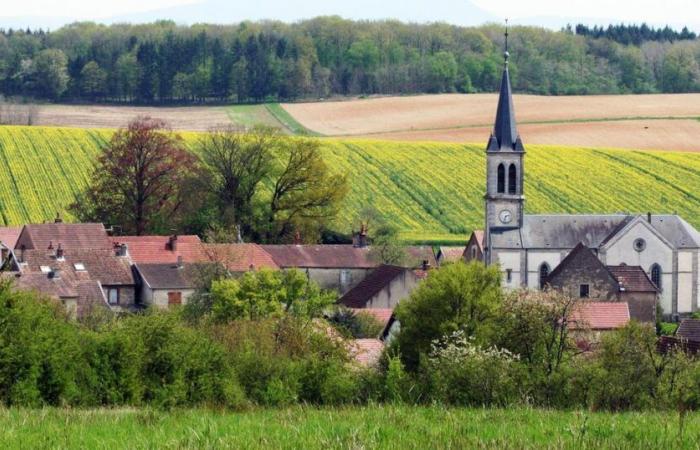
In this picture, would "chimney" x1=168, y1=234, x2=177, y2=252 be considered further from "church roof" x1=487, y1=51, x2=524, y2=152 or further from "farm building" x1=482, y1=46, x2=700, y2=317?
"church roof" x1=487, y1=51, x2=524, y2=152

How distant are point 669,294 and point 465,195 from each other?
77.9 ft

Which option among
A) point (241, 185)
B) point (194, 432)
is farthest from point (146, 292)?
point (194, 432)

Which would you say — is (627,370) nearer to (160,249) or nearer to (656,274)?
(160,249)

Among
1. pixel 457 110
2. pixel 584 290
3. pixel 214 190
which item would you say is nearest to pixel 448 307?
pixel 584 290

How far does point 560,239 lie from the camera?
2598 inches

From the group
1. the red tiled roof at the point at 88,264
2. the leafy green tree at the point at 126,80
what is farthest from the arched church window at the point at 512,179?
the leafy green tree at the point at 126,80

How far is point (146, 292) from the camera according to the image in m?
56.0

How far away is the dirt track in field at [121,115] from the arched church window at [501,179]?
43.5 meters

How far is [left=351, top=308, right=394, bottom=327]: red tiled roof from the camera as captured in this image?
49.1 meters

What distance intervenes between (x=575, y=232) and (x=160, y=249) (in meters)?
17.9

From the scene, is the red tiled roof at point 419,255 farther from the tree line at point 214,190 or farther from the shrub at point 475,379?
the shrub at point 475,379

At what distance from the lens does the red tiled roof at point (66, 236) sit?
5997cm

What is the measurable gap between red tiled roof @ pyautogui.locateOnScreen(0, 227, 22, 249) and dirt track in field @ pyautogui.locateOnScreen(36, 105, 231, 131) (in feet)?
124

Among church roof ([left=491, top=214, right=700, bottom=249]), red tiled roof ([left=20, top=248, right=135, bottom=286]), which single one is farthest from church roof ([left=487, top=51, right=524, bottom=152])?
red tiled roof ([left=20, top=248, right=135, bottom=286])
